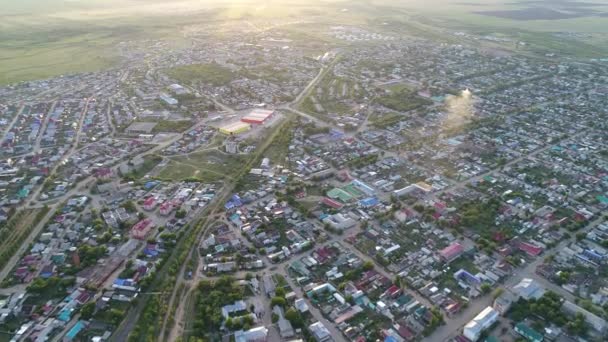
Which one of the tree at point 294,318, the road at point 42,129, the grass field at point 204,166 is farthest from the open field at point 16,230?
the tree at point 294,318

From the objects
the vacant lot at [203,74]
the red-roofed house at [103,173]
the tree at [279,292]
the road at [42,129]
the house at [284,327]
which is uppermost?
the vacant lot at [203,74]

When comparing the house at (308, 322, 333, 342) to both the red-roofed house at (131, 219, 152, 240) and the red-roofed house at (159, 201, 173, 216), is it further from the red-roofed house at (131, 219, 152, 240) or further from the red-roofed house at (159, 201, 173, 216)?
the red-roofed house at (159, 201, 173, 216)

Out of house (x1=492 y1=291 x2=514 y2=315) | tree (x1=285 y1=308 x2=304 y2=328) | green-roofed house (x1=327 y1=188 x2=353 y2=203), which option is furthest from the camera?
green-roofed house (x1=327 y1=188 x2=353 y2=203)

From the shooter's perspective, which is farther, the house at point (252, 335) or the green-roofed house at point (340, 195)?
the green-roofed house at point (340, 195)

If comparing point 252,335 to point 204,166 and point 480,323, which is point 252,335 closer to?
point 480,323

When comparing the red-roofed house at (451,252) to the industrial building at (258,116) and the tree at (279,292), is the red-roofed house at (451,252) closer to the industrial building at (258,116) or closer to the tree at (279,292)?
the tree at (279,292)

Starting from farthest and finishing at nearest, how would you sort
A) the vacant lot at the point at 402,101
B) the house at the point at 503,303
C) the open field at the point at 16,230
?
the vacant lot at the point at 402,101 < the open field at the point at 16,230 < the house at the point at 503,303

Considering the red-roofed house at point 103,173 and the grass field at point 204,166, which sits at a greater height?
the red-roofed house at point 103,173

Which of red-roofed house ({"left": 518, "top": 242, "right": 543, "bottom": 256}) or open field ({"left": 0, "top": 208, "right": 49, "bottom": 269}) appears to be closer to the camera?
open field ({"left": 0, "top": 208, "right": 49, "bottom": 269})

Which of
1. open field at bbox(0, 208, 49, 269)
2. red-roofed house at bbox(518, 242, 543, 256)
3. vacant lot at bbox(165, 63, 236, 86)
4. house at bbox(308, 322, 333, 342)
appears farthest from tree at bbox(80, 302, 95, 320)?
vacant lot at bbox(165, 63, 236, 86)
